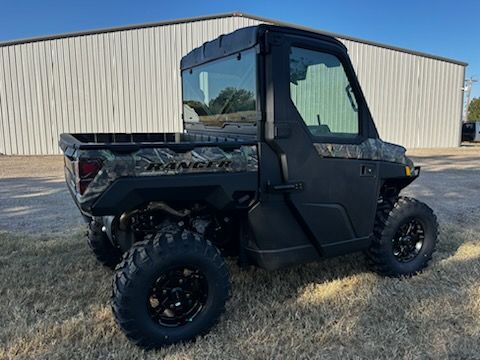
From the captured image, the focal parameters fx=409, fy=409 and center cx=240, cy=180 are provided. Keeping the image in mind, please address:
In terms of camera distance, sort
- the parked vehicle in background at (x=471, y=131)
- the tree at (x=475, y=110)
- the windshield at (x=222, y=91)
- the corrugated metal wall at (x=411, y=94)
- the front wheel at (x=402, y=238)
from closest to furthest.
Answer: the windshield at (x=222, y=91)
the front wheel at (x=402, y=238)
the corrugated metal wall at (x=411, y=94)
the parked vehicle in background at (x=471, y=131)
the tree at (x=475, y=110)

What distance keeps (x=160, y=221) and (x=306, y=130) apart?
1.26m

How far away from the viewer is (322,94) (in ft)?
10.2

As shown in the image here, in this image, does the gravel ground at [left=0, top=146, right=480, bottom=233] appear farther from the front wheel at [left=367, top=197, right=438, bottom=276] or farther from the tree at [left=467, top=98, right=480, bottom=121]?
the tree at [left=467, top=98, right=480, bottom=121]

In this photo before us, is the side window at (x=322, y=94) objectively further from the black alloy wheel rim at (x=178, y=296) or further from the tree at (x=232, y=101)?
the black alloy wheel rim at (x=178, y=296)

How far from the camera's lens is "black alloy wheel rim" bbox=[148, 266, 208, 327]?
267 centimetres

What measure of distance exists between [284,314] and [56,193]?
6.91 metres

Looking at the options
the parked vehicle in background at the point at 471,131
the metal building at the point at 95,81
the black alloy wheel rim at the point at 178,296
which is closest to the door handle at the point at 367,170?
the black alloy wheel rim at the point at 178,296

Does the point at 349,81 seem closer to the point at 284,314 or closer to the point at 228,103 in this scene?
the point at 228,103

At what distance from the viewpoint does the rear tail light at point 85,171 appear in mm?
2350

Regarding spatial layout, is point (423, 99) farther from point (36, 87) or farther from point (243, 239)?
point (243, 239)

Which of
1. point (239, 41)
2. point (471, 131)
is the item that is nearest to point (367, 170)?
point (239, 41)

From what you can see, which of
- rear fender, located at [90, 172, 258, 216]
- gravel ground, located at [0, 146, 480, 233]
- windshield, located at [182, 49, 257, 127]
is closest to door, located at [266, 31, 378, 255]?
windshield, located at [182, 49, 257, 127]

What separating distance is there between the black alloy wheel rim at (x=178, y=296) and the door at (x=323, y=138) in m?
0.86

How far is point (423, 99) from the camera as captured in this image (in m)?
20.7
